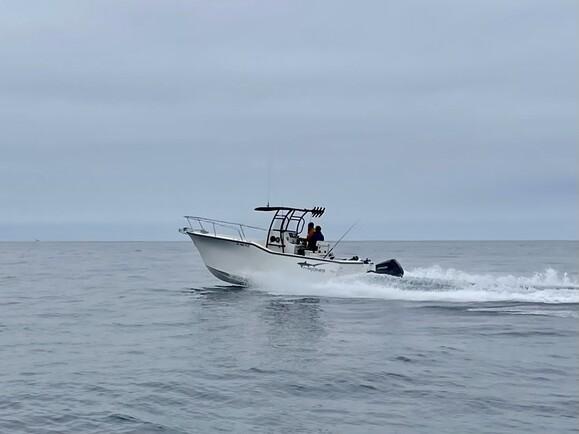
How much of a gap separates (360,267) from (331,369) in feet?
48.2

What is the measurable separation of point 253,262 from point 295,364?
47.8ft

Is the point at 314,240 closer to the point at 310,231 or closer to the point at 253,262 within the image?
the point at 310,231

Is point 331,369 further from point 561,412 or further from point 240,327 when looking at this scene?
point 240,327

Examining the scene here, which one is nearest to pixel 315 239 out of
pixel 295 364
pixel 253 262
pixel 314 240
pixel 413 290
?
pixel 314 240

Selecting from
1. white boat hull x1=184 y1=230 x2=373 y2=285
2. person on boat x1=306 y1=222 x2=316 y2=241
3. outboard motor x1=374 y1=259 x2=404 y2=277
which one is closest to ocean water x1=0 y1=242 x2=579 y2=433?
outboard motor x1=374 y1=259 x2=404 y2=277

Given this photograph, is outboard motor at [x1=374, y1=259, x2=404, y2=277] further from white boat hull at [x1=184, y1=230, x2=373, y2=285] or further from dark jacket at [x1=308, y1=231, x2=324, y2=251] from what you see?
dark jacket at [x1=308, y1=231, x2=324, y2=251]

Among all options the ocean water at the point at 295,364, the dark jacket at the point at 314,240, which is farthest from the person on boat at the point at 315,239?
the ocean water at the point at 295,364

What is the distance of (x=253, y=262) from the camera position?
30.0m

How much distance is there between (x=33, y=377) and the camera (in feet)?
46.4

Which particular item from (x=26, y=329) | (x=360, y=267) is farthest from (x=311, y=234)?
(x=26, y=329)

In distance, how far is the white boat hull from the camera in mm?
29344

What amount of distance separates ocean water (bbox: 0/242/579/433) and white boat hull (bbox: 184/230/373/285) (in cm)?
129

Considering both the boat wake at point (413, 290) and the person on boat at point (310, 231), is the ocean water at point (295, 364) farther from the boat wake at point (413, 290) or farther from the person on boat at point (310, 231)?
the person on boat at point (310, 231)

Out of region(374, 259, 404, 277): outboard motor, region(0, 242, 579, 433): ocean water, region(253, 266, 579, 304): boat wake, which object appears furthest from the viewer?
region(374, 259, 404, 277): outboard motor
